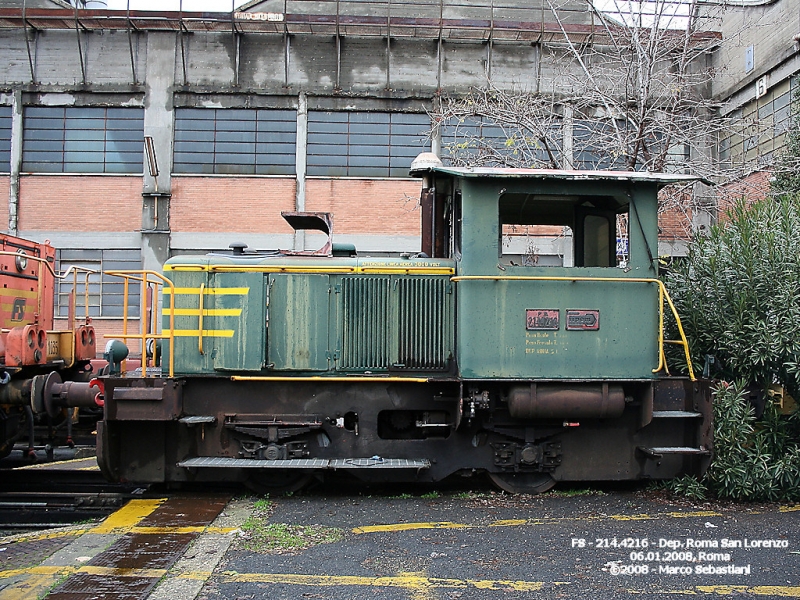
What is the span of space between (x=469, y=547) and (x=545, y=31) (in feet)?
53.4

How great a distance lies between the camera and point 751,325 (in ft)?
21.7

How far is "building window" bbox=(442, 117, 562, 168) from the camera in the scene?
11797 millimetres

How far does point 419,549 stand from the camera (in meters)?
5.16

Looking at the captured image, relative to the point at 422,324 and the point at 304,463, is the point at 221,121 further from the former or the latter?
the point at 304,463

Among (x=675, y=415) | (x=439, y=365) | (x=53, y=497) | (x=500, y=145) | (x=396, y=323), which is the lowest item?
(x=53, y=497)

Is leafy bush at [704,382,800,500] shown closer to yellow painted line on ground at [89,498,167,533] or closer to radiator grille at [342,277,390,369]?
radiator grille at [342,277,390,369]

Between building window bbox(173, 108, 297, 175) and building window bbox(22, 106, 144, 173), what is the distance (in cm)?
131

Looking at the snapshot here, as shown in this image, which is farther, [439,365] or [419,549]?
[439,365]

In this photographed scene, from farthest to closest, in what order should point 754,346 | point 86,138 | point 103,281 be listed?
point 103,281 < point 86,138 < point 754,346

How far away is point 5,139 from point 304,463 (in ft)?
56.7

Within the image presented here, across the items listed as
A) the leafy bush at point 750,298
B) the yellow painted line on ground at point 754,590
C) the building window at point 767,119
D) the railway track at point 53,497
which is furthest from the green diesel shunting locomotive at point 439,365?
the building window at point 767,119

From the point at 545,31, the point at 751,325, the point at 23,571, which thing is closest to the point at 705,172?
the point at 751,325

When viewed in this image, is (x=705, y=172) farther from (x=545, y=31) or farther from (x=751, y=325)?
(x=545, y=31)

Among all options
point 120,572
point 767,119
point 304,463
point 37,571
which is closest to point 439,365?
point 304,463
